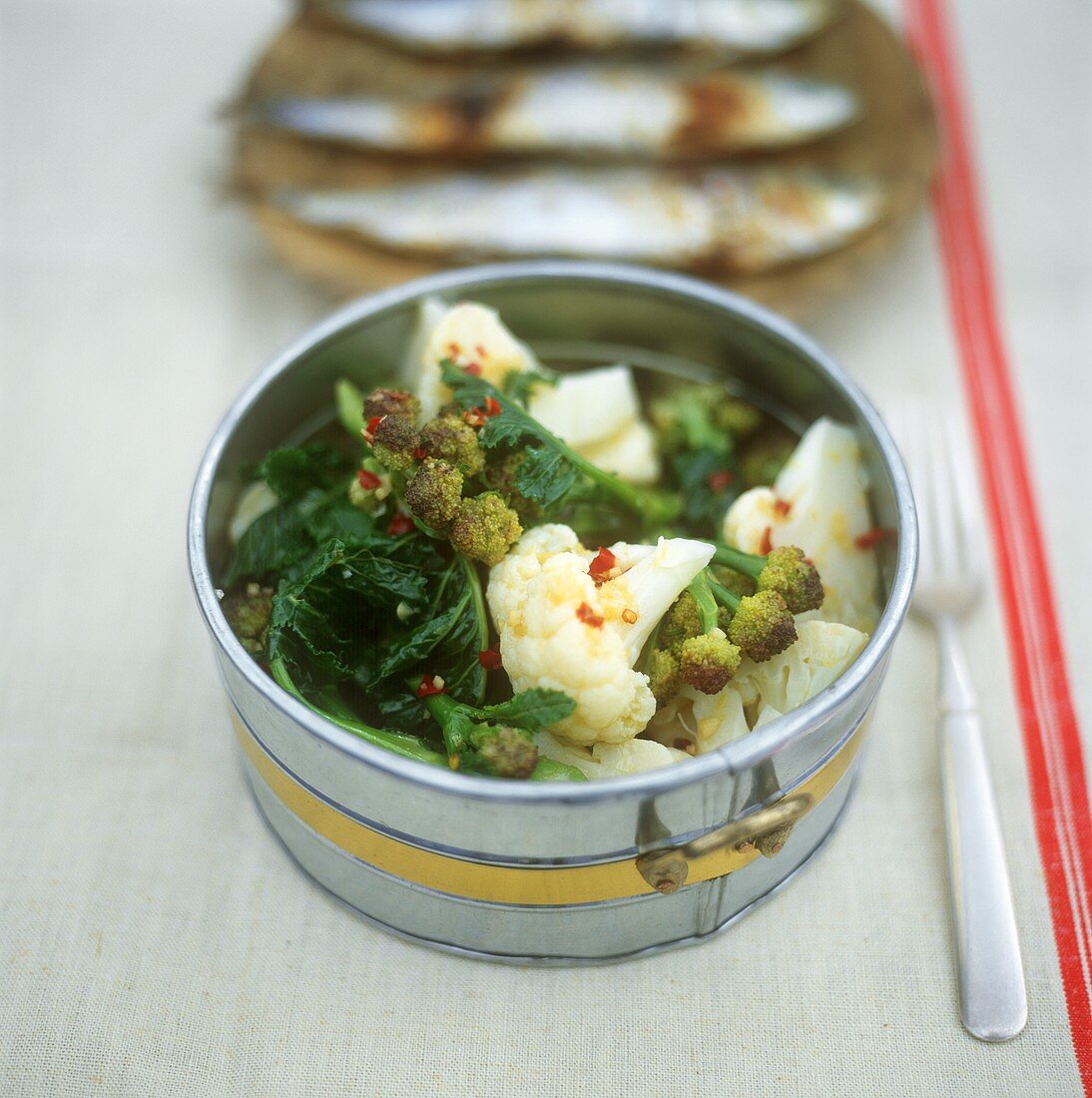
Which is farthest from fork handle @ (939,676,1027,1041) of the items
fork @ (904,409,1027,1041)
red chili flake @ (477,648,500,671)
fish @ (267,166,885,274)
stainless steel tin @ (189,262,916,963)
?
fish @ (267,166,885,274)

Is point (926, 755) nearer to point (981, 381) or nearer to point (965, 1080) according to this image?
point (965, 1080)

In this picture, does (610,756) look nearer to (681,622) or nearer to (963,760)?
(681,622)

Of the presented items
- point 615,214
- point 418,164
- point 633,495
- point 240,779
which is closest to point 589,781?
point 633,495

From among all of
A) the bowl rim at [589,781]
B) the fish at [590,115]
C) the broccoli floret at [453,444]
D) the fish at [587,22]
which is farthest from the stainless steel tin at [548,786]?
the fish at [587,22]

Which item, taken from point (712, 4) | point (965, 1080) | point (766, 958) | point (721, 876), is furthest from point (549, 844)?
point (712, 4)

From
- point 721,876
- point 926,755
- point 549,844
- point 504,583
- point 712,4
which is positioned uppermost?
point 712,4

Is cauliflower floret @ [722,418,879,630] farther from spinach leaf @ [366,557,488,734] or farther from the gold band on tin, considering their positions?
spinach leaf @ [366,557,488,734]

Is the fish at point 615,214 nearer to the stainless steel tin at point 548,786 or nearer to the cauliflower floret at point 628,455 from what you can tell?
the stainless steel tin at point 548,786
